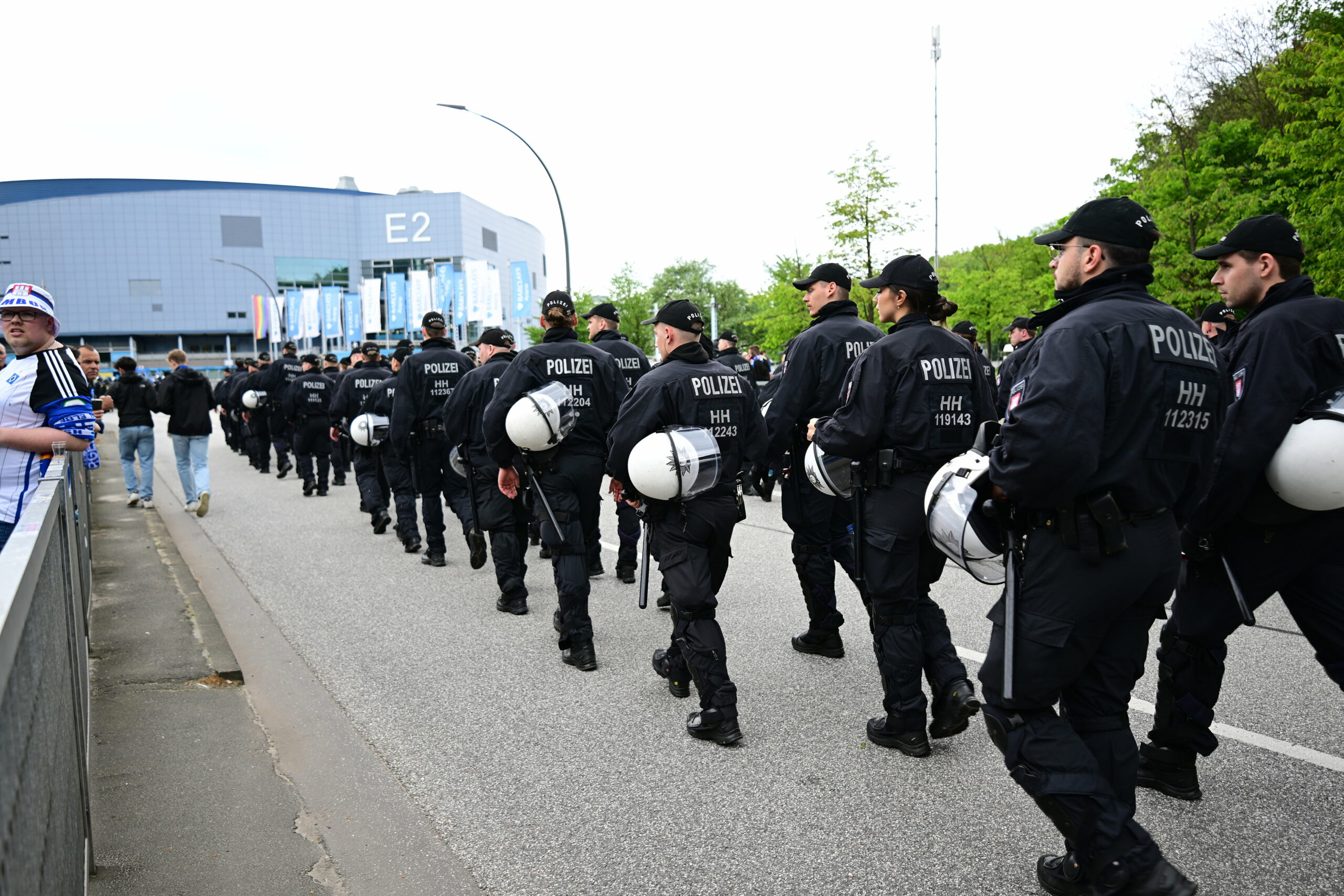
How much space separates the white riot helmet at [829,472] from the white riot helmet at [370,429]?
6.28 meters

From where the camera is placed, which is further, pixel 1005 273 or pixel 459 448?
pixel 1005 273

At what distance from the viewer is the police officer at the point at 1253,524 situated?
3.24 meters

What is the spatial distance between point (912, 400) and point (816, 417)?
136cm

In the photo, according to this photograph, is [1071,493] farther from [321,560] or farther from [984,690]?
[321,560]

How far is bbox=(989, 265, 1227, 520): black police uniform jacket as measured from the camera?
8.55ft

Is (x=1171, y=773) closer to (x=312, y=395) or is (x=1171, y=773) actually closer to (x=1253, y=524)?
(x=1253, y=524)

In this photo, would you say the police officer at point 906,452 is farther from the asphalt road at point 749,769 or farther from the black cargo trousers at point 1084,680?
the black cargo trousers at point 1084,680

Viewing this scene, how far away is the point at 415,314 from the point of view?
43406 mm

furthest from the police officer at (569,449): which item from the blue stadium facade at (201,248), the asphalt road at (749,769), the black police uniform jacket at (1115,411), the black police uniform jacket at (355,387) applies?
the blue stadium facade at (201,248)

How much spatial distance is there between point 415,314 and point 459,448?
38079mm

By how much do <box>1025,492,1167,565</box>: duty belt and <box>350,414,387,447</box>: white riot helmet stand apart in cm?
822

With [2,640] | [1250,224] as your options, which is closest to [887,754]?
[1250,224]

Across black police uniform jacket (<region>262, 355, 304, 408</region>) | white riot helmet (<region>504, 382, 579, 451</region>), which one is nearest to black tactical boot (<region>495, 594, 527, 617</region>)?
white riot helmet (<region>504, 382, 579, 451</region>)

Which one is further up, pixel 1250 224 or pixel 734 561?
pixel 1250 224
